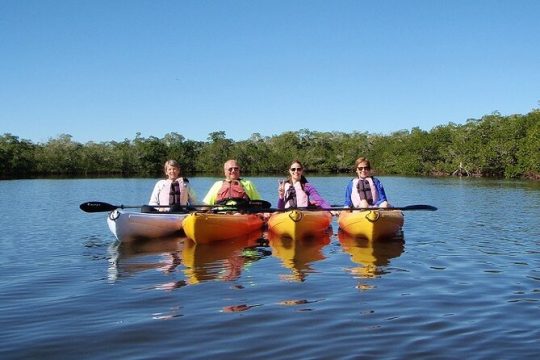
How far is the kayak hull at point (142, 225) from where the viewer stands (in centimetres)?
953

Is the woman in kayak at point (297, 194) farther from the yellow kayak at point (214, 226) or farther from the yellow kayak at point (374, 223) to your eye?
the yellow kayak at point (374, 223)

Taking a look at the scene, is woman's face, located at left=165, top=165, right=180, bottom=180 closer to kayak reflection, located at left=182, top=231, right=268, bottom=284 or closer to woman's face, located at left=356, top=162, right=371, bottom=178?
kayak reflection, located at left=182, top=231, right=268, bottom=284

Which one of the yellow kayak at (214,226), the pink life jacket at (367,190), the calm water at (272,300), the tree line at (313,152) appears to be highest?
the tree line at (313,152)

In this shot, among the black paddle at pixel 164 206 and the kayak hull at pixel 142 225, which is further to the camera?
the black paddle at pixel 164 206

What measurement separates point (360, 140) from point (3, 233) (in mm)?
80269

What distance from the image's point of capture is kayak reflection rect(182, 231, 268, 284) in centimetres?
671

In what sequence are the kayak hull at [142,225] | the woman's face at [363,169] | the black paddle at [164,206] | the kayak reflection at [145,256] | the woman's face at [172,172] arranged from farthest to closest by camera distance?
the woman's face at [363,169]
the woman's face at [172,172]
the black paddle at [164,206]
the kayak hull at [142,225]
the kayak reflection at [145,256]

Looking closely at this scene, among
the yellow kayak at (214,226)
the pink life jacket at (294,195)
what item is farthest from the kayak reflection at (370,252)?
the yellow kayak at (214,226)

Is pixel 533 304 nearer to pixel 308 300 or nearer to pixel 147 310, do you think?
pixel 308 300

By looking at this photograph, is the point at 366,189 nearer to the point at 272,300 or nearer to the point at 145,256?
the point at 145,256

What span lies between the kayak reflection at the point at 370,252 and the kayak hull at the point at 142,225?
120 inches

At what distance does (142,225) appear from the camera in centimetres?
973

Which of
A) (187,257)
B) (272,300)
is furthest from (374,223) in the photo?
(272,300)

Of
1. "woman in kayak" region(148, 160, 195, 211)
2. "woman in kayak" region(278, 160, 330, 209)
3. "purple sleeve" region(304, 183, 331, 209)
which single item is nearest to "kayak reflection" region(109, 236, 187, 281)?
"woman in kayak" region(148, 160, 195, 211)
